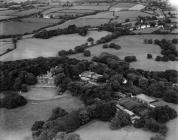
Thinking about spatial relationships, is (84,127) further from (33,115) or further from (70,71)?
(70,71)

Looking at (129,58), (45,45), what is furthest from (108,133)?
(45,45)

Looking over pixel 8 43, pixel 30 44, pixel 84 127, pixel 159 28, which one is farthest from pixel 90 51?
pixel 84 127

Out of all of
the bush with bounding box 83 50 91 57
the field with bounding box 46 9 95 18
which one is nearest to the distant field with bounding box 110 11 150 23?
the field with bounding box 46 9 95 18

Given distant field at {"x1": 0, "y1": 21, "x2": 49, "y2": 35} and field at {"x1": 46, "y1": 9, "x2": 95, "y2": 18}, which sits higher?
field at {"x1": 46, "y1": 9, "x2": 95, "y2": 18}

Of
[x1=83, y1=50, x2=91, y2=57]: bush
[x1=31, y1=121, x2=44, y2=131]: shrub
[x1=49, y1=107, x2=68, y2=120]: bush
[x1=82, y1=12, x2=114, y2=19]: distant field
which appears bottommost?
[x1=31, y1=121, x2=44, y2=131]: shrub

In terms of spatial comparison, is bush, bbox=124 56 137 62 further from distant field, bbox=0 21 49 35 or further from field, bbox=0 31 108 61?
distant field, bbox=0 21 49 35

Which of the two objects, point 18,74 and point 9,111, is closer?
point 9,111

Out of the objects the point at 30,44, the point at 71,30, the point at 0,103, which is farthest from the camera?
the point at 71,30

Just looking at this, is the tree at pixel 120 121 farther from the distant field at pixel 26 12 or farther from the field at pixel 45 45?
the distant field at pixel 26 12
